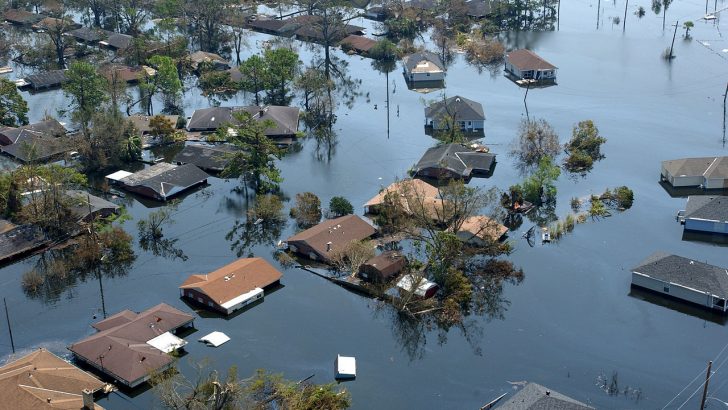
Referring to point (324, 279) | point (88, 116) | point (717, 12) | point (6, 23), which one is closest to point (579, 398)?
point (324, 279)

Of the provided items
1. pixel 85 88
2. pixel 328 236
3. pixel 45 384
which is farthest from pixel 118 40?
pixel 45 384

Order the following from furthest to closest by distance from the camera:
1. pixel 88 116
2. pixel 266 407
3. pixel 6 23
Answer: pixel 6 23
pixel 88 116
pixel 266 407

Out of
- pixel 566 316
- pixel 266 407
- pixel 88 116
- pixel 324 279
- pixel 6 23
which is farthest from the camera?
pixel 6 23

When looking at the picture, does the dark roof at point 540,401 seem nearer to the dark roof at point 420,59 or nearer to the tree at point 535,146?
the tree at point 535,146

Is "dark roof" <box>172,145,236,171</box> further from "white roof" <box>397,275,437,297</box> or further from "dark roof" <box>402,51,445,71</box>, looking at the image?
"dark roof" <box>402,51,445,71</box>

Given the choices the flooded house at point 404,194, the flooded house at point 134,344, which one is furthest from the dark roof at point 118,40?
the flooded house at point 134,344

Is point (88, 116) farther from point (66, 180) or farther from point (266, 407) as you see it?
point (266, 407)
